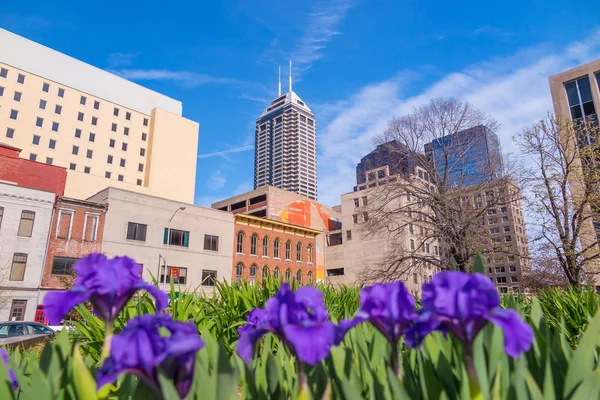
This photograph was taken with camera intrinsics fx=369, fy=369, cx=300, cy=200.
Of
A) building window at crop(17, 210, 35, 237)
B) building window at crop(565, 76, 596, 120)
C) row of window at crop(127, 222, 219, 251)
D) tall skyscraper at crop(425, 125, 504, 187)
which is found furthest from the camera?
building window at crop(565, 76, 596, 120)

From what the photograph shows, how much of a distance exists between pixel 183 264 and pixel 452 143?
2565 centimetres

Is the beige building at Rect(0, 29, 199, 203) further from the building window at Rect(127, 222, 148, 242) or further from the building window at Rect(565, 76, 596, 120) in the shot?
the building window at Rect(565, 76, 596, 120)

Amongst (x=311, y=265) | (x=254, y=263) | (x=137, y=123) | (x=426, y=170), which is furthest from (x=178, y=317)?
(x=137, y=123)

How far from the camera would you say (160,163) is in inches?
2239

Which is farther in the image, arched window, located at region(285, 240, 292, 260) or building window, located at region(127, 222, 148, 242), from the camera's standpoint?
arched window, located at region(285, 240, 292, 260)

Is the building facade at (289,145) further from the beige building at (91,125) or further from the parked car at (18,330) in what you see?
the parked car at (18,330)

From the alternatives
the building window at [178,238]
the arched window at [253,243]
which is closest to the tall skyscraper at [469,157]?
the building window at [178,238]

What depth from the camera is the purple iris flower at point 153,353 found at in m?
0.90

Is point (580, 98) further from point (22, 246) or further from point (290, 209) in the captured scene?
point (22, 246)

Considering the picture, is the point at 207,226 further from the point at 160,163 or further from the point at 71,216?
the point at 160,163

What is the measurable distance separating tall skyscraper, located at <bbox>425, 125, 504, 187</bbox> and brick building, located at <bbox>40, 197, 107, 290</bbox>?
85.3ft

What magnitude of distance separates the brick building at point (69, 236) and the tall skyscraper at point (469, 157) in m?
26.0

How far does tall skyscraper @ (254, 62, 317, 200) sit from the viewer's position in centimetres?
18262

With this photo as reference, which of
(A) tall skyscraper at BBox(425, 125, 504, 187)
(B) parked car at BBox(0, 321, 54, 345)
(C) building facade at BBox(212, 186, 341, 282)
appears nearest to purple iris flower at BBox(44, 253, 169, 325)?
(B) parked car at BBox(0, 321, 54, 345)
